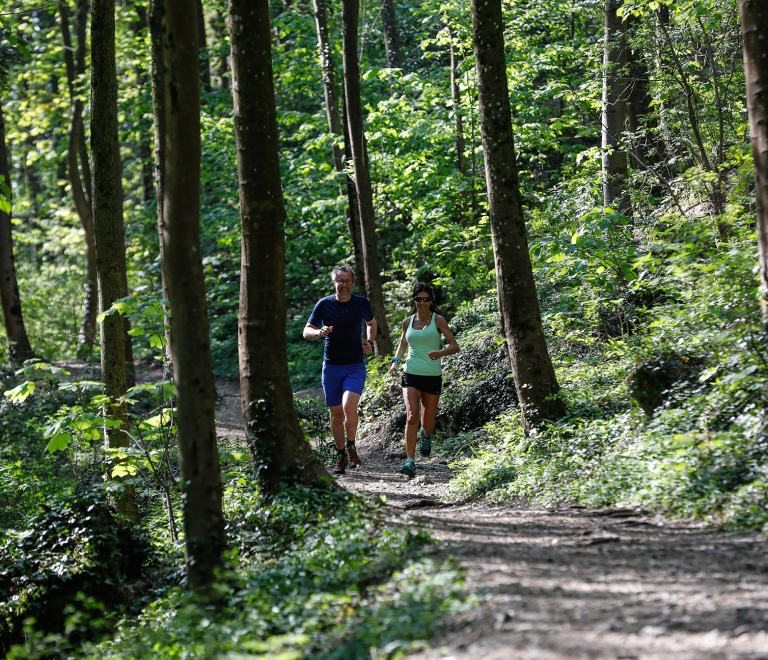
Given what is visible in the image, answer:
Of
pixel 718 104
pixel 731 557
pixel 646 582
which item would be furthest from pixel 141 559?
pixel 718 104

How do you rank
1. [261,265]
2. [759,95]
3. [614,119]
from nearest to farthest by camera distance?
[759,95] < [261,265] < [614,119]

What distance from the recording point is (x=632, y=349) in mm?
7418

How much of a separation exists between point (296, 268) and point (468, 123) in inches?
280

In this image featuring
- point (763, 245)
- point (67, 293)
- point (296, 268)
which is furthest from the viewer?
point (67, 293)

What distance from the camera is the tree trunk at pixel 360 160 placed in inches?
496

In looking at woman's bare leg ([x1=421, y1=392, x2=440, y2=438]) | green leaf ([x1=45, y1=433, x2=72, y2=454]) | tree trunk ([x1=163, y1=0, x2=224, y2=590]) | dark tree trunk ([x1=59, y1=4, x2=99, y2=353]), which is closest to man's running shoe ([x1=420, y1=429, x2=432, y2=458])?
woman's bare leg ([x1=421, y1=392, x2=440, y2=438])

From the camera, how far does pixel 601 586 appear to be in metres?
3.83

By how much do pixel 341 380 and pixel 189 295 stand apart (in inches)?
152

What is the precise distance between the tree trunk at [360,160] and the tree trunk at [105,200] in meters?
4.94

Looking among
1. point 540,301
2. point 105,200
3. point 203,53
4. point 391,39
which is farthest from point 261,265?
point 391,39

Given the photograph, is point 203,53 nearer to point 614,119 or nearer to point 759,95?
point 614,119

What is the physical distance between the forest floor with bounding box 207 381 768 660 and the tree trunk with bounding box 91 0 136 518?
485 centimetres

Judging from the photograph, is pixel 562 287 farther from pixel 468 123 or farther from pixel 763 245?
pixel 468 123

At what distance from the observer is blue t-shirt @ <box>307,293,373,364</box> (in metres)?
8.40
